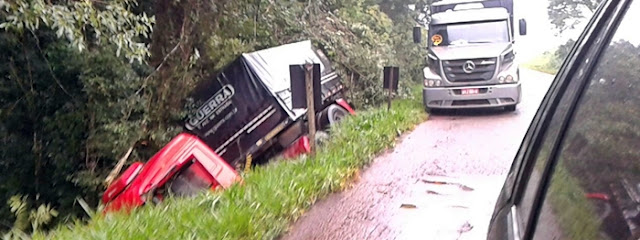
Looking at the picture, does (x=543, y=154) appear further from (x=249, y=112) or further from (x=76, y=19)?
(x=249, y=112)

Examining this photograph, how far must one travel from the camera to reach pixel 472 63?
12.5 metres

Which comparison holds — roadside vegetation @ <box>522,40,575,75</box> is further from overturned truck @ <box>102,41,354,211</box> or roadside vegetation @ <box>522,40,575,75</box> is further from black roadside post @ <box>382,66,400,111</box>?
overturned truck @ <box>102,41,354,211</box>

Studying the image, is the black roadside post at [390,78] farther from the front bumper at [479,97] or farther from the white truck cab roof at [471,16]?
the white truck cab roof at [471,16]

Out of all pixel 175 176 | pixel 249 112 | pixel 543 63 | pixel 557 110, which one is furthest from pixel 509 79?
pixel 543 63

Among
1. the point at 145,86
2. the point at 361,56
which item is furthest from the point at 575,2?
the point at 145,86

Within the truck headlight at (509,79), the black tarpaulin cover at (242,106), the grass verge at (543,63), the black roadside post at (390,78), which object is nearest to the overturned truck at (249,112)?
the black tarpaulin cover at (242,106)

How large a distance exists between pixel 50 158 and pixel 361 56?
8.10 m

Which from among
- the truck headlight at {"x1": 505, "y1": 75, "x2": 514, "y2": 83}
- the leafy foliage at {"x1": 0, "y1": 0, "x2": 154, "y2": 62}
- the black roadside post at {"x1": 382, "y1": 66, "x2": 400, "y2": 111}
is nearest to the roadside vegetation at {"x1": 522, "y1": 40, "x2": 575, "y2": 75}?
the truck headlight at {"x1": 505, "y1": 75, "x2": 514, "y2": 83}

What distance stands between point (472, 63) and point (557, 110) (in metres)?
10.8

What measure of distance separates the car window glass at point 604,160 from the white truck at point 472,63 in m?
11.3

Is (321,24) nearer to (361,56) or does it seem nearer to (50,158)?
(361,56)

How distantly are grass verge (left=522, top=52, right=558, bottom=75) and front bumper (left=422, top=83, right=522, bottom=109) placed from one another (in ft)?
61.2

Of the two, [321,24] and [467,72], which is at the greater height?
[321,24]

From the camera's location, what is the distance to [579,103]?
5.40 feet
